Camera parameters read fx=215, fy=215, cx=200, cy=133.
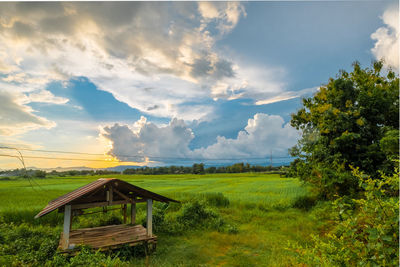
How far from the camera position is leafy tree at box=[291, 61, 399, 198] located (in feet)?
51.6

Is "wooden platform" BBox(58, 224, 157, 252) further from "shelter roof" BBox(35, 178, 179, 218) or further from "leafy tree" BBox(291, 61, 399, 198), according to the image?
"leafy tree" BBox(291, 61, 399, 198)

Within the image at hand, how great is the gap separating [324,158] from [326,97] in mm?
5381

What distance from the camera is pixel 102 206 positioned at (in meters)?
9.02

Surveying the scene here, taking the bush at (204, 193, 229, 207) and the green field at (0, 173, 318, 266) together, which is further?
the bush at (204, 193, 229, 207)

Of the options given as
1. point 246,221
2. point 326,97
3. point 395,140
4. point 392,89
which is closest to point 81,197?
point 246,221

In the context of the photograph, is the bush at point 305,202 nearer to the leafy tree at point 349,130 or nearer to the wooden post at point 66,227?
the leafy tree at point 349,130

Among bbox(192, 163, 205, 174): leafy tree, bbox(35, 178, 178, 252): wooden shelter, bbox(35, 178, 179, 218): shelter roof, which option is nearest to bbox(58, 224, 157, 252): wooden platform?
bbox(35, 178, 178, 252): wooden shelter

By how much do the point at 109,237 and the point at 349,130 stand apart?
17.4 metres

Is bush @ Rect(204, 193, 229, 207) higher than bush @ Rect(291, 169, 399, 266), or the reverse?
bush @ Rect(291, 169, 399, 266)

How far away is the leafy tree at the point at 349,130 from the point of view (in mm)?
15727

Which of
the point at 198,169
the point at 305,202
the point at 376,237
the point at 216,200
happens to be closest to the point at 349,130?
the point at 305,202

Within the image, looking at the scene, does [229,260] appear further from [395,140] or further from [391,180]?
[395,140]

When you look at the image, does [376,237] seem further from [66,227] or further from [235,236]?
[235,236]

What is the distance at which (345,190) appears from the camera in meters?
16.2
